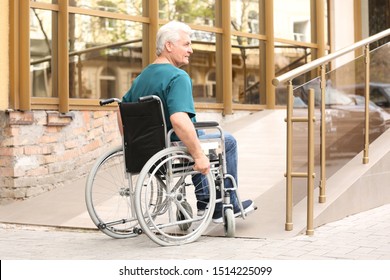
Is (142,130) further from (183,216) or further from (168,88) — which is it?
(183,216)

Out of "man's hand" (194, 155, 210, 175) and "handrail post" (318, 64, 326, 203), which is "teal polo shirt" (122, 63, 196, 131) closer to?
"man's hand" (194, 155, 210, 175)

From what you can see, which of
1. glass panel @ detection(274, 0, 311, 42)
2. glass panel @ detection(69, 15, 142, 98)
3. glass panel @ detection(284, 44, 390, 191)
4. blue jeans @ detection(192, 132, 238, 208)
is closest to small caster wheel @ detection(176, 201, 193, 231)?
blue jeans @ detection(192, 132, 238, 208)

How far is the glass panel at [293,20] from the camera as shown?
12.0 meters

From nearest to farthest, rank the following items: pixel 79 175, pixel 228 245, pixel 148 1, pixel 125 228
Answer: pixel 228 245, pixel 125 228, pixel 79 175, pixel 148 1

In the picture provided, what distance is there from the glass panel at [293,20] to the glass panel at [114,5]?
9.87 feet

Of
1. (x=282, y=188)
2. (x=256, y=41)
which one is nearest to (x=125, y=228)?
(x=282, y=188)

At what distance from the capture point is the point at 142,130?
5.45 metres

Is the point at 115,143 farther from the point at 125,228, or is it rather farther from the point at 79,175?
the point at 125,228

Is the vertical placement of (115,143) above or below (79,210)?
above

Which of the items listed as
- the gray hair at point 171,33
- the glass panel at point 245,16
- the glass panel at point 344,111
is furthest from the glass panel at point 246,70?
the gray hair at point 171,33

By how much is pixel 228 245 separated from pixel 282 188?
1659 mm

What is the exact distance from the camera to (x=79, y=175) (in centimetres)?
824

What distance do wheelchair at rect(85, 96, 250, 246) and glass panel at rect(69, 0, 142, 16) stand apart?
3.49 metres

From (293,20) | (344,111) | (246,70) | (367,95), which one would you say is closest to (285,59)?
(293,20)
